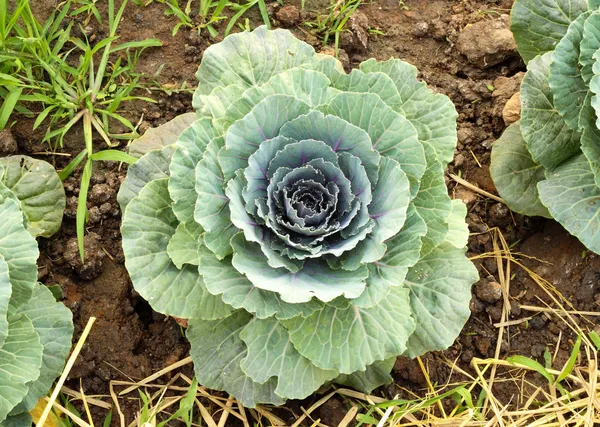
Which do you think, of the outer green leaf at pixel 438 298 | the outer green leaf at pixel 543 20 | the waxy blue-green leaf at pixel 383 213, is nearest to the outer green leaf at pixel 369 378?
the outer green leaf at pixel 438 298

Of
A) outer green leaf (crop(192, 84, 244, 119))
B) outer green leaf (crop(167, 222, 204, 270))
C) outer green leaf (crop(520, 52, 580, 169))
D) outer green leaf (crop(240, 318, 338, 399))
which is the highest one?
outer green leaf (crop(192, 84, 244, 119))

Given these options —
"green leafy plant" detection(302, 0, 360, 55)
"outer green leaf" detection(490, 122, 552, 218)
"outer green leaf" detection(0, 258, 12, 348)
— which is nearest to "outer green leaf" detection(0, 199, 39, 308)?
"outer green leaf" detection(0, 258, 12, 348)

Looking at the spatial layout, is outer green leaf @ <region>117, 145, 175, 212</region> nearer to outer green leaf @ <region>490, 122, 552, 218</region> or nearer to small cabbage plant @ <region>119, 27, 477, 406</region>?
small cabbage plant @ <region>119, 27, 477, 406</region>

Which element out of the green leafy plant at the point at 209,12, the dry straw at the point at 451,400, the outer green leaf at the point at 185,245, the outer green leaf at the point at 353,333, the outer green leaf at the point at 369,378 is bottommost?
the dry straw at the point at 451,400

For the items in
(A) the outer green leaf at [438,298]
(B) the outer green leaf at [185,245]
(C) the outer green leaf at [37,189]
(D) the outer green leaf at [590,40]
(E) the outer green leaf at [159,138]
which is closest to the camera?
(B) the outer green leaf at [185,245]

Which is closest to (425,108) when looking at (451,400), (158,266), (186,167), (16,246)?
(186,167)

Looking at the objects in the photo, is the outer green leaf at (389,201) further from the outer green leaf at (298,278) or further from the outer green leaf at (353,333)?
the outer green leaf at (353,333)
